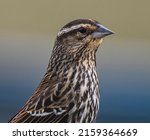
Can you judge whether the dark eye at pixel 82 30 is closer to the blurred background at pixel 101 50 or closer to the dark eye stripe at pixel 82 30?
the dark eye stripe at pixel 82 30

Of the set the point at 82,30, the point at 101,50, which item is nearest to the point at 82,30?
the point at 82,30

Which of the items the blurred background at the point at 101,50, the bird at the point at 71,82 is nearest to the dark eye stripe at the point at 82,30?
the bird at the point at 71,82

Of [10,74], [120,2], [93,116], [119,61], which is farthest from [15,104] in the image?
[120,2]

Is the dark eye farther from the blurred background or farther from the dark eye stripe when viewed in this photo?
the blurred background

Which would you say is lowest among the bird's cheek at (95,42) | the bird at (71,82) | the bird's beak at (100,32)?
the bird at (71,82)

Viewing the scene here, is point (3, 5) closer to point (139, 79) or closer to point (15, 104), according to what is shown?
point (15, 104)

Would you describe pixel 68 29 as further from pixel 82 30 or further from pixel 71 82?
pixel 71 82
